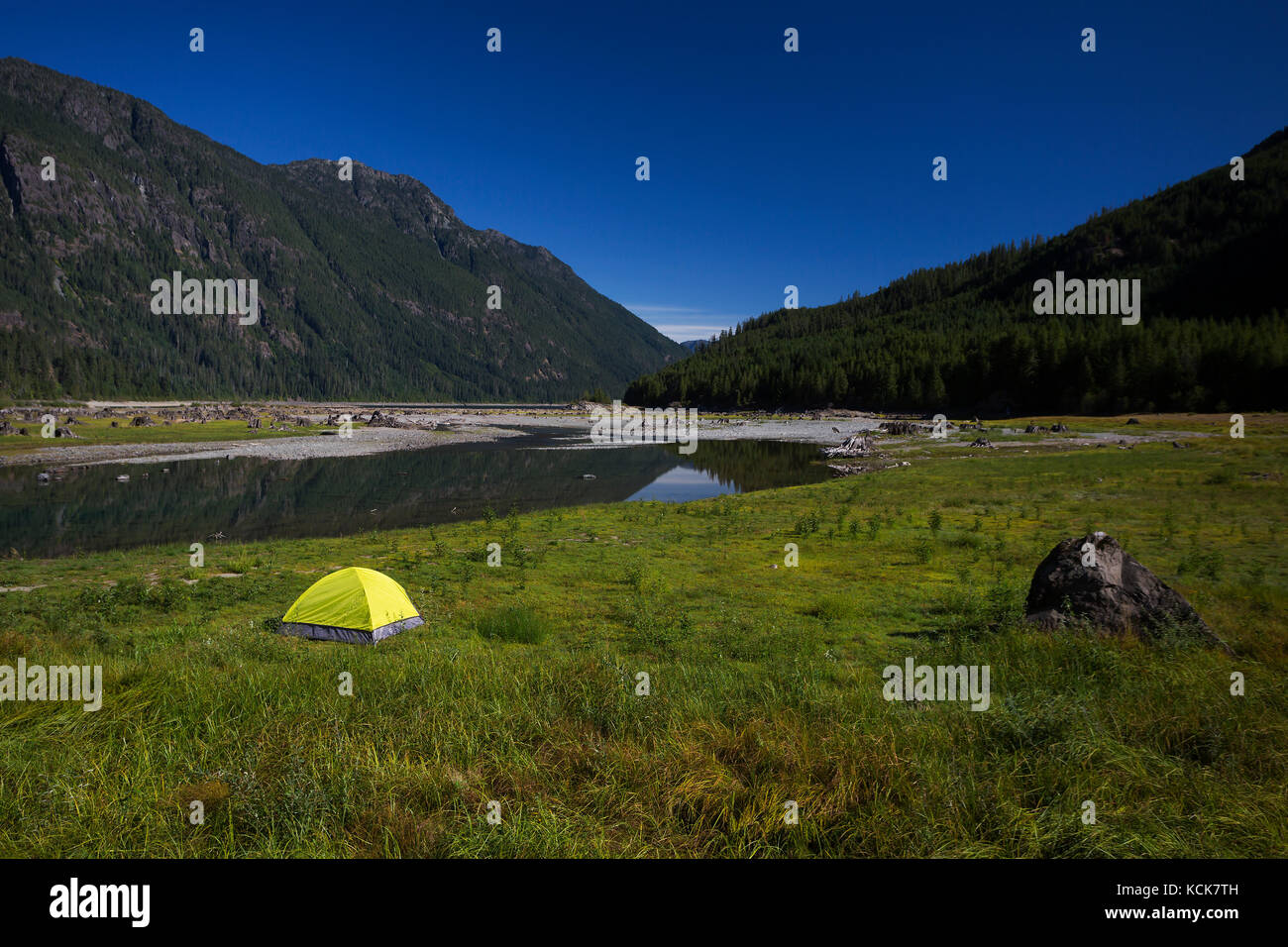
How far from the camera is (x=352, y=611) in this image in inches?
420

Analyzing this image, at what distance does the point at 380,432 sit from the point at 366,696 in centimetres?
7548

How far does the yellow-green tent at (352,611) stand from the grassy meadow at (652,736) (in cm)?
45

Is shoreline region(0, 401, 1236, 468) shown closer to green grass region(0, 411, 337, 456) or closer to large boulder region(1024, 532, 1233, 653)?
green grass region(0, 411, 337, 456)

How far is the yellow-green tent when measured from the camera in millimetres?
10453

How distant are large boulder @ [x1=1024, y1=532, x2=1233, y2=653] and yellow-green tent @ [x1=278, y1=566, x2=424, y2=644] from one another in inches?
427

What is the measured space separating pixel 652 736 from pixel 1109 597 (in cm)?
775

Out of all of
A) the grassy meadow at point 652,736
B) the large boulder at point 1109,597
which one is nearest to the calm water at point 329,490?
the grassy meadow at point 652,736

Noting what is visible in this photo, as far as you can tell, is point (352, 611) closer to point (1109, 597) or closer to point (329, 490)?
point (1109, 597)

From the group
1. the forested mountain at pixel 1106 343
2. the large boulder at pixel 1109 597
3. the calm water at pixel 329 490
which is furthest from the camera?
the forested mountain at pixel 1106 343

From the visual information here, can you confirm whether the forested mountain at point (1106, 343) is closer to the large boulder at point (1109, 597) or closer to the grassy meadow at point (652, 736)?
the grassy meadow at point (652, 736)

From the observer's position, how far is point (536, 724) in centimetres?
532

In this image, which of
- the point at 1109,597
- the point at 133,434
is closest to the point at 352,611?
the point at 1109,597

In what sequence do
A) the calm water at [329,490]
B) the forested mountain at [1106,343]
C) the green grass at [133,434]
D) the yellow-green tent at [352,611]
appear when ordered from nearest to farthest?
1. the yellow-green tent at [352,611]
2. the calm water at [329,490]
3. the green grass at [133,434]
4. the forested mountain at [1106,343]

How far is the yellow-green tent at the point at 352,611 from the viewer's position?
34.3 feet
